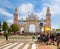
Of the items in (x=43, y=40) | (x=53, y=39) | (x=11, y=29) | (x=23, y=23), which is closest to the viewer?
(x=53, y=39)

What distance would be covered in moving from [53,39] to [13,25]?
88.9 meters

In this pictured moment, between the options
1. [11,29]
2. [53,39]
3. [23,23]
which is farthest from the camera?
[23,23]

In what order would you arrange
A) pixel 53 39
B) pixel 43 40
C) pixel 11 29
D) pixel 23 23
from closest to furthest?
pixel 53 39 → pixel 43 40 → pixel 11 29 → pixel 23 23

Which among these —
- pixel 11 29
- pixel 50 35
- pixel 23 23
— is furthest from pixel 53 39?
pixel 23 23

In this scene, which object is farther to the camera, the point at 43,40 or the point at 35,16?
the point at 35,16

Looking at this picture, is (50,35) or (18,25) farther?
(18,25)

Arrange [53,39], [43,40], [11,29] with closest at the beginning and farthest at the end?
[53,39] → [43,40] → [11,29]

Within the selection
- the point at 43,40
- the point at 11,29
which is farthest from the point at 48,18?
the point at 43,40

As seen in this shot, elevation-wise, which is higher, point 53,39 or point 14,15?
point 14,15

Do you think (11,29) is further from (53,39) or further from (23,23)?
(53,39)

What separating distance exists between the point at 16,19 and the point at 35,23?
429 inches

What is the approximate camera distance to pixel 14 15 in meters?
129

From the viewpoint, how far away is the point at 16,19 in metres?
127

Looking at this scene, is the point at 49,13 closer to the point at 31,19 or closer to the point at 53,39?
the point at 31,19
